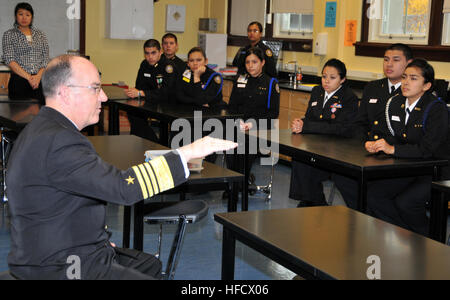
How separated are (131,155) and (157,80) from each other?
2.90 meters

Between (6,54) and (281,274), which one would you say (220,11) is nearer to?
(6,54)

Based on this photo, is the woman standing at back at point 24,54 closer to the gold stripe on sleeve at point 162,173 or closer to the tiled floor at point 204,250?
the tiled floor at point 204,250

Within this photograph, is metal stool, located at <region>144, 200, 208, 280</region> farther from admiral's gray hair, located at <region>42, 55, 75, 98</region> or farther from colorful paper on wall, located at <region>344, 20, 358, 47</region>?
colorful paper on wall, located at <region>344, 20, 358, 47</region>

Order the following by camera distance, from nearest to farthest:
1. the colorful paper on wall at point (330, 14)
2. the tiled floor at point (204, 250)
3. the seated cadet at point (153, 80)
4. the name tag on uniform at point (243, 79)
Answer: the tiled floor at point (204, 250)
the name tag on uniform at point (243, 79)
the seated cadet at point (153, 80)
the colorful paper on wall at point (330, 14)

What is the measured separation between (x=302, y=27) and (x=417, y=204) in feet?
14.0

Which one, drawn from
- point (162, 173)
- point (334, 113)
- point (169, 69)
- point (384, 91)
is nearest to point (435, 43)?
point (384, 91)

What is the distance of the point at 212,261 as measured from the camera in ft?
11.9

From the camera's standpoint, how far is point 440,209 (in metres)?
2.92

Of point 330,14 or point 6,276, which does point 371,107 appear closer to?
point 330,14

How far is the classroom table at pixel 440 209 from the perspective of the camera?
2883 millimetres

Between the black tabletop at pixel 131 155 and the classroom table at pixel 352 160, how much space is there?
2.15ft

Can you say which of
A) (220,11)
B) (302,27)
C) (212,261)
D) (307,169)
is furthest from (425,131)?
(220,11)

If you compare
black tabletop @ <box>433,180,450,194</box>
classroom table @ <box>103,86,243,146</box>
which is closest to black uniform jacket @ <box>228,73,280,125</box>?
classroom table @ <box>103,86,243,146</box>

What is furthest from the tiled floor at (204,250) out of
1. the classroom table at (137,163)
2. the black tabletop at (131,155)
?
the black tabletop at (131,155)
